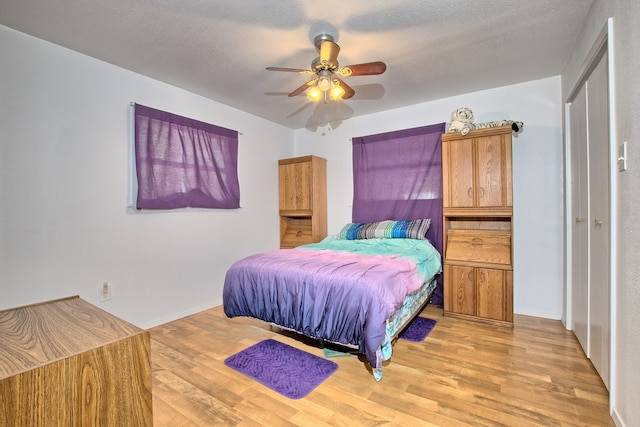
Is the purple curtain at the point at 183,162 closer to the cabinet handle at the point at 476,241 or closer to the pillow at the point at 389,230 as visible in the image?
the pillow at the point at 389,230

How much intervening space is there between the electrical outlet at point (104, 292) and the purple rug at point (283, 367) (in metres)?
1.31

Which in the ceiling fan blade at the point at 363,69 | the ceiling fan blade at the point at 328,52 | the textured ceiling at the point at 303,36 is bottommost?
the ceiling fan blade at the point at 363,69

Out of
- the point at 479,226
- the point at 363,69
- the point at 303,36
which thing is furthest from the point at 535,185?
the point at 303,36

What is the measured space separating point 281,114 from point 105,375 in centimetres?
372

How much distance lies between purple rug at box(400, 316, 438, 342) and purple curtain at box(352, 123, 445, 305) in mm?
620

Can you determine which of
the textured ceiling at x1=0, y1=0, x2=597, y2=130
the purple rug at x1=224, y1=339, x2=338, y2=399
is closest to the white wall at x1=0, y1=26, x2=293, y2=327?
the textured ceiling at x1=0, y1=0, x2=597, y2=130

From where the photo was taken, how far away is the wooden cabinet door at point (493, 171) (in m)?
2.83

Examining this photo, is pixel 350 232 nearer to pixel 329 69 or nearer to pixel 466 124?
pixel 466 124

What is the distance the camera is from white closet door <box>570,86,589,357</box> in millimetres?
2182

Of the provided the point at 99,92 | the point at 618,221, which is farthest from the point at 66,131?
the point at 618,221

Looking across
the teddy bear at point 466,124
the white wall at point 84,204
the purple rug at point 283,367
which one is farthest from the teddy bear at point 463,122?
the white wall at point 84,204

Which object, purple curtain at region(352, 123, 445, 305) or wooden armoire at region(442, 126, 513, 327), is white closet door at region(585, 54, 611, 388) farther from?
purple curtain at region(352, 123, 445, 305)

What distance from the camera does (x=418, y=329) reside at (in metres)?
2.70

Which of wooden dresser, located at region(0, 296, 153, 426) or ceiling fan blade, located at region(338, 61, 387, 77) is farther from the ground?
ceiling fan blade, located at region(338, 61, 387, 77)
